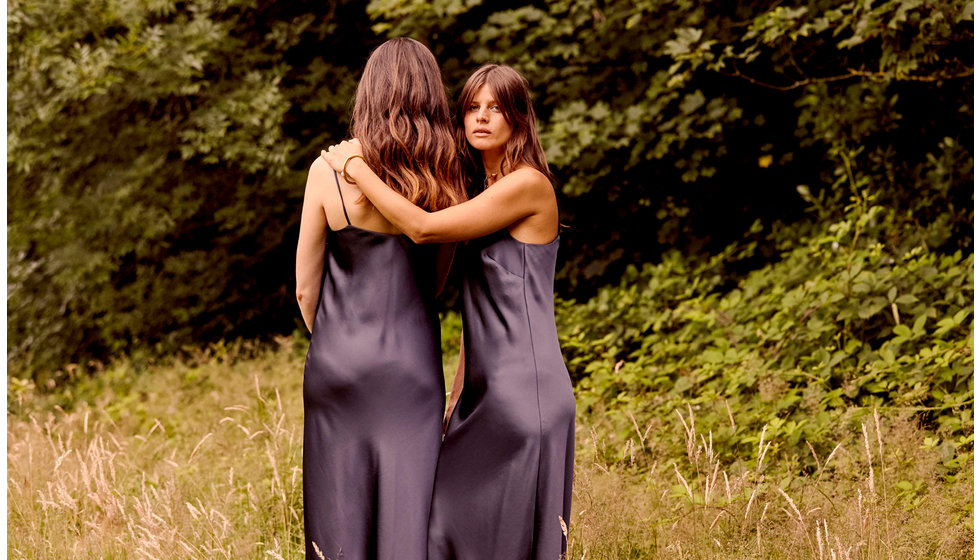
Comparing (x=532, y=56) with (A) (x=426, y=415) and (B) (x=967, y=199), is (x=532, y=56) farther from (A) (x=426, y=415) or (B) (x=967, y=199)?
(A) (x=426, y=415)

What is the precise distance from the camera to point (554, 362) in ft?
9.47

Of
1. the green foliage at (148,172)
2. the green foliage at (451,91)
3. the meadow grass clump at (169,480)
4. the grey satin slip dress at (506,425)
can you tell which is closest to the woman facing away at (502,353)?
the grey satin slip dress at (506,425)

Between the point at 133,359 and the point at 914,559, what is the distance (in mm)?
8397

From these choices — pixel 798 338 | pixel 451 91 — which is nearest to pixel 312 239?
pixel 451 91

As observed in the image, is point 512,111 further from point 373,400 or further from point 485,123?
point 373,400

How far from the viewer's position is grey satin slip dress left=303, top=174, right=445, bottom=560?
2.88 meters

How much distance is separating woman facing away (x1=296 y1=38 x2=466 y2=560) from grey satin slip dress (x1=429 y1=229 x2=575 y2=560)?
0.10 metres

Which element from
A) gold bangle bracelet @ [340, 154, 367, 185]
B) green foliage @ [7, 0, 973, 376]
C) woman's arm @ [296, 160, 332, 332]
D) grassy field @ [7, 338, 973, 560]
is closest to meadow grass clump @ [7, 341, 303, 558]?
grassy field @ [7, 338, 973, 560]

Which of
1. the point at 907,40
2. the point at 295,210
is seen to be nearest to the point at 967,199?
the point at 907,40

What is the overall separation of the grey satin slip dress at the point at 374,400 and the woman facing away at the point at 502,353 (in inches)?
3.9

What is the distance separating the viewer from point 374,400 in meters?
2.88

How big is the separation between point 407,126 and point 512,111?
0.33m

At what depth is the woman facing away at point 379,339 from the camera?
9.48ft

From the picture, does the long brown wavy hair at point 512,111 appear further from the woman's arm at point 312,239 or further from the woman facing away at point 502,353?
the woman's arm at point 312,239
